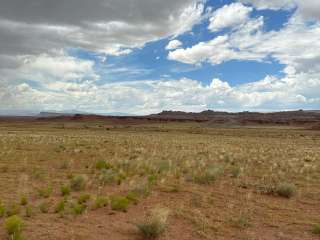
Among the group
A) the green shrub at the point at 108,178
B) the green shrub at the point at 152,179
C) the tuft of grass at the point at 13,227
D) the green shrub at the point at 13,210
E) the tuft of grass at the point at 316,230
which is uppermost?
the tuft of grass at the point at 13,227

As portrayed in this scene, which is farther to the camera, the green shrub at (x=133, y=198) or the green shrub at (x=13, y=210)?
the green shrub at (x=133, y=198)

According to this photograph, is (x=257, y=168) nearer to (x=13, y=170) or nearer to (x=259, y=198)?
(x=259, y=198)

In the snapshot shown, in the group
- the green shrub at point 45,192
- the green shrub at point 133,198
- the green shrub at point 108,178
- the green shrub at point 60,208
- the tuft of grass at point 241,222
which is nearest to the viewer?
the tuft of grass at point 241,222

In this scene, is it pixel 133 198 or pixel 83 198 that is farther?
pixel 133 198

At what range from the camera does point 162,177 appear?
16281mm

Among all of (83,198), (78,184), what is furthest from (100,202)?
(78,184)

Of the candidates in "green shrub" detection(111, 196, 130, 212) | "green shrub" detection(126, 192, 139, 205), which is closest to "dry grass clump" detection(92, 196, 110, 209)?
"green shrub" detection(111, 196, 130, 212)

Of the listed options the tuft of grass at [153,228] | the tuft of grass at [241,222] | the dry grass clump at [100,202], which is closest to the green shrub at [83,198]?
the dry grass clump at [100,202]

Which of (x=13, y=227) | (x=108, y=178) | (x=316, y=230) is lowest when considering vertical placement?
(x=316, y=230)

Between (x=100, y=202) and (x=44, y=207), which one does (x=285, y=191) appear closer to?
(x=100, y=202)

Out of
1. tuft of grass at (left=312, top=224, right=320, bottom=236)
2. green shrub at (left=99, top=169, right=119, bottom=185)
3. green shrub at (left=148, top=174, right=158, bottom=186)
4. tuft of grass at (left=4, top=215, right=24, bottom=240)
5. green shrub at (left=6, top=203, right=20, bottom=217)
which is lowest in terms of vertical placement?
tuft of grass at (left=312, top=224, right=320, bottom=236)

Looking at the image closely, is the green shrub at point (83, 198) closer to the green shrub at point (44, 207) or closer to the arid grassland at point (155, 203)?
the arid grassland at point (155, 203)

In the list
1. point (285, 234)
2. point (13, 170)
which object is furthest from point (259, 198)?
point (13, 170)

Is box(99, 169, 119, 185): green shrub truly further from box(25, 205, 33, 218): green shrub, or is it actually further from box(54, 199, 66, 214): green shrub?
box(25, 205, 33, 218): green shrub
